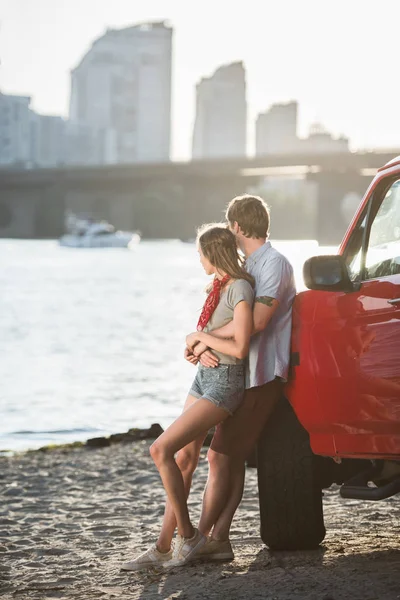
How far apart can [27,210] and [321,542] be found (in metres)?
124

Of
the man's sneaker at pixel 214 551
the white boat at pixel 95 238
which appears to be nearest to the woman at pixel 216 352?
the man's sneaker at pixel 214 551

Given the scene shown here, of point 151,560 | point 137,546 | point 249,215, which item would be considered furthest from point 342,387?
point 137,546

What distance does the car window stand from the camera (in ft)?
17.4

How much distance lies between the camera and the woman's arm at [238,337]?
5.14 meters

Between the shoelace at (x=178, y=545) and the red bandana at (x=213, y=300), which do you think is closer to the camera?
the red bandana at (x=213, y=300)

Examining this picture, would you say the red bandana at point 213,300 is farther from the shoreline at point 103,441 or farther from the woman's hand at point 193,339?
the shoreline at point 103,441

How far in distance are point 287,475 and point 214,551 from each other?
48cm

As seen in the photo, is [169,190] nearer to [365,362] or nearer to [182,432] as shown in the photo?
[182,432]

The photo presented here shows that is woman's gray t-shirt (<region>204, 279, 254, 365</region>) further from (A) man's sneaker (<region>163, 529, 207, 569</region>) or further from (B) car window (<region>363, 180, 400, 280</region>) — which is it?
(A) man's sneaker (<region>163, 529, 207, 569</region>)

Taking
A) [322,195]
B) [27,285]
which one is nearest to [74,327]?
[27,285]

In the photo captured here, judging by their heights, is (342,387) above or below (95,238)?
below

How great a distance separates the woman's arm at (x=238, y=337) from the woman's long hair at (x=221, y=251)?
0.18 meters

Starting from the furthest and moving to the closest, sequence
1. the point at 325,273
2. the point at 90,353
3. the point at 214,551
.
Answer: the point at 90,353, the point at 214,551, the point at 325,273

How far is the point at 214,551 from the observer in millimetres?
5578
